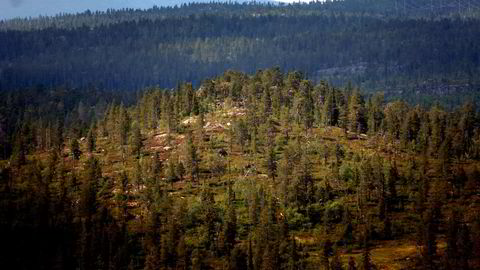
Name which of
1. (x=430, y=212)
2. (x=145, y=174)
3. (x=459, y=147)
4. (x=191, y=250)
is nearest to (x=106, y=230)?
(x=191, y=250)

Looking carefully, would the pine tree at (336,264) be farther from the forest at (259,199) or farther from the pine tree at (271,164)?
the pine tree at (271,164)

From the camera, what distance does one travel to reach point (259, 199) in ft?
484

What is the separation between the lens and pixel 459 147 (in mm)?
174500

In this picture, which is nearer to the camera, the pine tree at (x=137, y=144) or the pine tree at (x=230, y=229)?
the pine tree at (x=230, y=229)

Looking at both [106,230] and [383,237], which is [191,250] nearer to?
[106,230]

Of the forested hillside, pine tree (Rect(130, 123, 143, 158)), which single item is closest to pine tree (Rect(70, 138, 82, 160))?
the forested hillside

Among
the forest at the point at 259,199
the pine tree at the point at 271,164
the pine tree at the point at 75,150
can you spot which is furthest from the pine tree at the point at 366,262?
Result: the pine tree at the point at 75,150

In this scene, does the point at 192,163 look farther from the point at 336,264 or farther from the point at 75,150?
the point at 336,264

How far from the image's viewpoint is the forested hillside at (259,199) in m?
129

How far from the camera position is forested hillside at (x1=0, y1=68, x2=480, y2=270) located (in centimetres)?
12925

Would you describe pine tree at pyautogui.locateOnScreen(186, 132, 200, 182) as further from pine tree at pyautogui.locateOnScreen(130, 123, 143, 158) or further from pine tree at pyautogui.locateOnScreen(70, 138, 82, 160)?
pine tree at pyautogui.locateOnScreen(70, 138, 82, 160)

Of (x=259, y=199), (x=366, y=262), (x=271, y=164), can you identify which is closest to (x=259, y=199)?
(x=259, y=199)

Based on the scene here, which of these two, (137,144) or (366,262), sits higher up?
(137,144)

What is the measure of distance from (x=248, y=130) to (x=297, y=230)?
5444 cm
